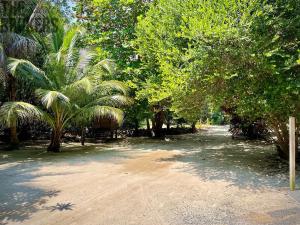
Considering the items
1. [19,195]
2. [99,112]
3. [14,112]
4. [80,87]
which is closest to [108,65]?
[80,87]

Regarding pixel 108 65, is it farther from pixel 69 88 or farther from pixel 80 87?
pixel 69 88

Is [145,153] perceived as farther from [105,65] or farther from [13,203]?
[13,203]

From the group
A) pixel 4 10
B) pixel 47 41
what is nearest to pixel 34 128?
pixel 47 41

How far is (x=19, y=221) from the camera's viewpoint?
171 inches

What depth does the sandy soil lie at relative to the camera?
4.48 m

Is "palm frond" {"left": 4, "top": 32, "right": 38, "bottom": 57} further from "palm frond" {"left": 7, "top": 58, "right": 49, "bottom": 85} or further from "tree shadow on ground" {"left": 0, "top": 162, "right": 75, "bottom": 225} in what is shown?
"tree shadow on ground" {"left": 0, "top": 162, "right": 75, "bottom": 225}

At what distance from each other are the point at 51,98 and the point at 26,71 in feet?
5.35

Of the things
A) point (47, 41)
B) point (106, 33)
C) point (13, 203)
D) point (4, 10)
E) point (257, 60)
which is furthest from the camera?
point (106, 33)

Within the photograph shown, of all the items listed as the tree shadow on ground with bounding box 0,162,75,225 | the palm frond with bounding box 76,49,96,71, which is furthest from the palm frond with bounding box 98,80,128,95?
the tree shadow on ground with bounding box 0,162,75,225

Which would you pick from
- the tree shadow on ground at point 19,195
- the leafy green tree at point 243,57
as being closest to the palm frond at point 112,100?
the leafy green tree at point 243,57

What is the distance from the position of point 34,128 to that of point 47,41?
5.15m

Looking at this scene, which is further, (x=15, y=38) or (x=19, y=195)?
(x=15, y=38)

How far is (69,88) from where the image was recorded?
10609 millimetres

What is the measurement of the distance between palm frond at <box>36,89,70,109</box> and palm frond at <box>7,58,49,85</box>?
1.96ft
